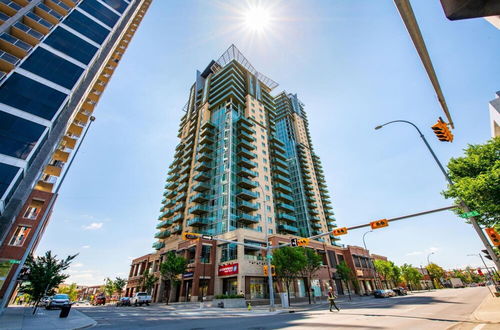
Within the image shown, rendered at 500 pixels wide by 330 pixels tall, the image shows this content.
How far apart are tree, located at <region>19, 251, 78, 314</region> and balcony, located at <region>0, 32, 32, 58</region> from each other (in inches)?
995

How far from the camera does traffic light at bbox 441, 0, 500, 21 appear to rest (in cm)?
290

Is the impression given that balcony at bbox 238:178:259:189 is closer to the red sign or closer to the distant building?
the red sign

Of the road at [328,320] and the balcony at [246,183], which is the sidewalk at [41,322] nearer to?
the road at [328,320]

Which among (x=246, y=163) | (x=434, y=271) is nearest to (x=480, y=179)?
(x=246, y=163)

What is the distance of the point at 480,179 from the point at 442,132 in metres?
13.1

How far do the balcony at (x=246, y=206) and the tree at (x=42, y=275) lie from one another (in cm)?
3019

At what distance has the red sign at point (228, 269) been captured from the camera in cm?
3599

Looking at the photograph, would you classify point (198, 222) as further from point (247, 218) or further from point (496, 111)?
point (496, 111)

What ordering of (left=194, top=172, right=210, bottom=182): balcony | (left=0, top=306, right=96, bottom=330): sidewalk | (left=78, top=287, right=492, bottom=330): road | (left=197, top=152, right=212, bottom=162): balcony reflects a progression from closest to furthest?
→ 1. (left=78, top=287, right=492, bottom=330): road
2. (left=0, top=306, right=96, bottom=330): sidewalk
3. (left=194, top=172, right=210, bottom=182): balcony
4. (left=197, top=152, right=212, bottom=162): balcony

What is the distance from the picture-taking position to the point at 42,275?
57.5 feet

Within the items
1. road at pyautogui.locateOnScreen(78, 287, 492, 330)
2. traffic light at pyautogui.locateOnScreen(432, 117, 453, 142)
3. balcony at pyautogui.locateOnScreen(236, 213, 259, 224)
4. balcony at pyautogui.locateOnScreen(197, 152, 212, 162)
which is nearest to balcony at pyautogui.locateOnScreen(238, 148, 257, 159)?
balcony at pyautogui.locateOnScreen(197, 152, 212, 162)

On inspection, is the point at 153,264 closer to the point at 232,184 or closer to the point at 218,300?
the point at 232,184

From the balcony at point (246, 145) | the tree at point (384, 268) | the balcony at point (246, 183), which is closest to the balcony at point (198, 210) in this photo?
the balcony at point (246, 183)

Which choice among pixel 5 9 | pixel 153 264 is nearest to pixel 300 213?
pixel 153 264
